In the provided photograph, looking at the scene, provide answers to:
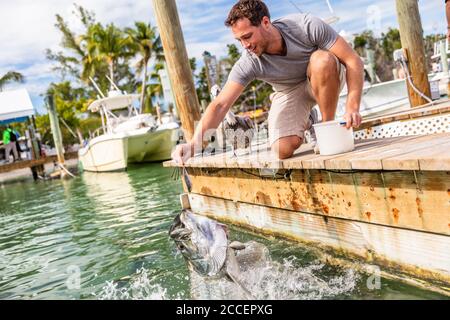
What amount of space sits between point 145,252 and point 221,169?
130 cm

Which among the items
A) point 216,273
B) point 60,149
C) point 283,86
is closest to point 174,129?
point 60,149

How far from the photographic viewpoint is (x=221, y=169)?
4910mm

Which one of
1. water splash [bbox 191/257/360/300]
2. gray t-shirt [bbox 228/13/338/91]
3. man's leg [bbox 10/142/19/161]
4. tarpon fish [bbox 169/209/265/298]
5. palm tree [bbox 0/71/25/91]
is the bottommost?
water splash [bbox 191/257/360/300]

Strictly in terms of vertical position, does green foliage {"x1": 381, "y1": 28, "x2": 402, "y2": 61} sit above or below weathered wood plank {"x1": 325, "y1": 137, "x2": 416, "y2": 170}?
above

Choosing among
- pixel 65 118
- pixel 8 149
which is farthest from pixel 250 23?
pixel 65 118

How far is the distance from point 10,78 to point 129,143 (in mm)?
20930

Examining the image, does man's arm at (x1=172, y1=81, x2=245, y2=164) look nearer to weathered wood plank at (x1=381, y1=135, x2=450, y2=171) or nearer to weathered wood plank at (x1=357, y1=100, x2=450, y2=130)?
weathered wood plank at (x1=381, y1=135, x2=450, y2=171)

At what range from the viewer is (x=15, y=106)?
1805cm

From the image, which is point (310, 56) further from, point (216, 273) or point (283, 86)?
point (216, 273)

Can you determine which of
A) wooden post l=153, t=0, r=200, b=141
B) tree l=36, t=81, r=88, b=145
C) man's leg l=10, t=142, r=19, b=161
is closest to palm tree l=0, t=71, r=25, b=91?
tree l=36, t=81, r=88, b=145

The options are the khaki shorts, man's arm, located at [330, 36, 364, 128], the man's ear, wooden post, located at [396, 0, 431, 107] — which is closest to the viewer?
man's arm, located at [330, 36, 364, 128]

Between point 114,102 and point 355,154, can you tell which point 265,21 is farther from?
point 114,102

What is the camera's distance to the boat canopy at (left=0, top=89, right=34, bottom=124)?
1745 centimetres

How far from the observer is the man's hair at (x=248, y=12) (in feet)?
9.73
